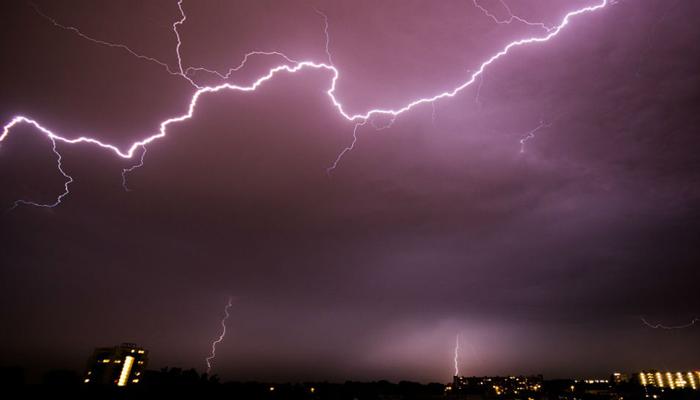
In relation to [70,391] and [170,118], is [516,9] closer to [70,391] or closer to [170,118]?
[170,118]

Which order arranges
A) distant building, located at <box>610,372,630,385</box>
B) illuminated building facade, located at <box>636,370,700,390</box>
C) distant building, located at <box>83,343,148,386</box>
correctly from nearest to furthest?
distant building, located at <box>83,343,148,386</box>, illuminated building facade, located at <box>636,370,700,390</box>, distant building, located at <box>610,372,630,385</box>

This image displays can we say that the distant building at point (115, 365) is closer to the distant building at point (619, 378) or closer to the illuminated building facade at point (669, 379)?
the illuminated building facade at point (669, 379)

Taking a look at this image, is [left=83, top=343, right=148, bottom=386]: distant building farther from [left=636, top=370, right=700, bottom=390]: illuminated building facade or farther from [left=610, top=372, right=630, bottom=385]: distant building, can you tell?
[left=610, top=372, right=630, bottom=385]: distant building

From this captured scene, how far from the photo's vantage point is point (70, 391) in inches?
374

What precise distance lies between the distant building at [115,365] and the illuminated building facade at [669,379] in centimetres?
7658

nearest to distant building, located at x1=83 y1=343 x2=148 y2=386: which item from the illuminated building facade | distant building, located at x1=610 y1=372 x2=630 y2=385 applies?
the illuminated building facade

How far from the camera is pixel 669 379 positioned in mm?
64562

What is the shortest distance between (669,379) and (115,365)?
86.8 meters

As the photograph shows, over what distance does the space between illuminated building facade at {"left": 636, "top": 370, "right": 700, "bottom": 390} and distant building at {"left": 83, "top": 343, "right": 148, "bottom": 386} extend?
3015 inches

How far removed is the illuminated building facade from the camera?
61594 mm

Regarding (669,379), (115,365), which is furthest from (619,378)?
(115,365)

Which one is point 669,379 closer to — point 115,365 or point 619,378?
point 619,378

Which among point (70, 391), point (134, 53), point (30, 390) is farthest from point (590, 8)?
point (30, 390)

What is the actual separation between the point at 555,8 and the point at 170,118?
490 inches
